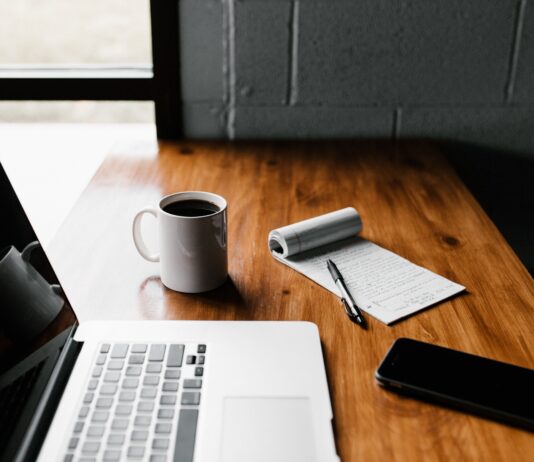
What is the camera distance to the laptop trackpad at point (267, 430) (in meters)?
0.58

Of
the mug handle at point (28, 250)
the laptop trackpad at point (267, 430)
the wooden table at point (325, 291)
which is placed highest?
the mug handle at point (28, 250)

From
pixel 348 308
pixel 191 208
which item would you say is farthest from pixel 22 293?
pixel 348 308

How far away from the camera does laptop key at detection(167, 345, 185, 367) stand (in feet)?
2.26

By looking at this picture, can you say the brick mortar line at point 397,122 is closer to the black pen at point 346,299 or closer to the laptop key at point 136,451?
the black pen at point 346,299

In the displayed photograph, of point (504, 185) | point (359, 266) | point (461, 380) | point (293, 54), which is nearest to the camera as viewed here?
point (461, 380)

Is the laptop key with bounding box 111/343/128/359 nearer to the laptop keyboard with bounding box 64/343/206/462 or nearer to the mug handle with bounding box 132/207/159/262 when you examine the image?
the laptop keyboard with bounding box 64/343/206/462

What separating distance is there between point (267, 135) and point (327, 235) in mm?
621

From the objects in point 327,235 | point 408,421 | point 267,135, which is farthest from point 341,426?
point 267,135

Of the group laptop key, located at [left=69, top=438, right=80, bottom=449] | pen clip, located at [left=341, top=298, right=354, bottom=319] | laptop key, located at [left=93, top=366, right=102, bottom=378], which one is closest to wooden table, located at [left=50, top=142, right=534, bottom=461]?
pen clip, located at [left=341, top=298, right=354, bottom=319]

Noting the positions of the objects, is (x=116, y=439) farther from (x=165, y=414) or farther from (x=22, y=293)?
(x=22, y=293)

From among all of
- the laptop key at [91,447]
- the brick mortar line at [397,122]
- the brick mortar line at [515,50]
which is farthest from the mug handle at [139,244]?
the brick mortar line at [515,50]

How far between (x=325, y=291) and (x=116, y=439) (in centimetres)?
38

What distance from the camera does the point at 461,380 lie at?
2.20 feet

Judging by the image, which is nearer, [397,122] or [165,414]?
[165,414]
